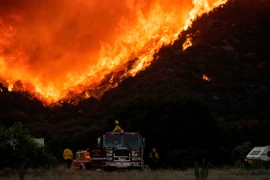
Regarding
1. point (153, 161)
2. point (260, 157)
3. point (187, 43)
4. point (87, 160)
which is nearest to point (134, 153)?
point (153, 161)

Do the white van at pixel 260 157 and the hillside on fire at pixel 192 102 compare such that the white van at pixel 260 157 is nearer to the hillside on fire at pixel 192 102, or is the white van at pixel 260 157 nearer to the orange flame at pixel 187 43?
the hillside on fire at pixel 192 102

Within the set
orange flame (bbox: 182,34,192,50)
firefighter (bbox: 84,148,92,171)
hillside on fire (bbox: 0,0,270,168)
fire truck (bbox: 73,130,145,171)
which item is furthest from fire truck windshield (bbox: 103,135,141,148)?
orange flame (bbox: 182,34,192,50)

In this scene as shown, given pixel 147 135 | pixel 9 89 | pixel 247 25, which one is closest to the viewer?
pixel 147 135

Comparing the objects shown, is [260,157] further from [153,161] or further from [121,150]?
[121,150]

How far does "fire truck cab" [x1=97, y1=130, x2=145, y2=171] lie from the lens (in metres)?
40.3

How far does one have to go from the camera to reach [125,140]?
4044cm

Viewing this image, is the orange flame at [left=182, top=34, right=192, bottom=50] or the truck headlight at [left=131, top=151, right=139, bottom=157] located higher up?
the orange flame at [left=182, top=34, right=192, bottom=50]

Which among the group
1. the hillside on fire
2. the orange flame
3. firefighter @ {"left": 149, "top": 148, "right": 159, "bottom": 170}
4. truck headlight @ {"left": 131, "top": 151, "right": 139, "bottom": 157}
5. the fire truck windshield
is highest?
the orange flame

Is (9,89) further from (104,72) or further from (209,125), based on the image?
(209,125)

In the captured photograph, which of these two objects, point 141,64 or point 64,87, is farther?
point 141,64

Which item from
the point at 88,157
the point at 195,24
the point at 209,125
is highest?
the point at 195,24

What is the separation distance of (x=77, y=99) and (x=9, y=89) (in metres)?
11.7

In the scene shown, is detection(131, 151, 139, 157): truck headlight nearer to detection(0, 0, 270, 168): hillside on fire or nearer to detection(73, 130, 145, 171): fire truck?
detection(73, 130, 145, 171): fire truck

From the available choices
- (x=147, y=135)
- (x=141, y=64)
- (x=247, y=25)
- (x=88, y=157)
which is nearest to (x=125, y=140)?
(x=88, y=157)
